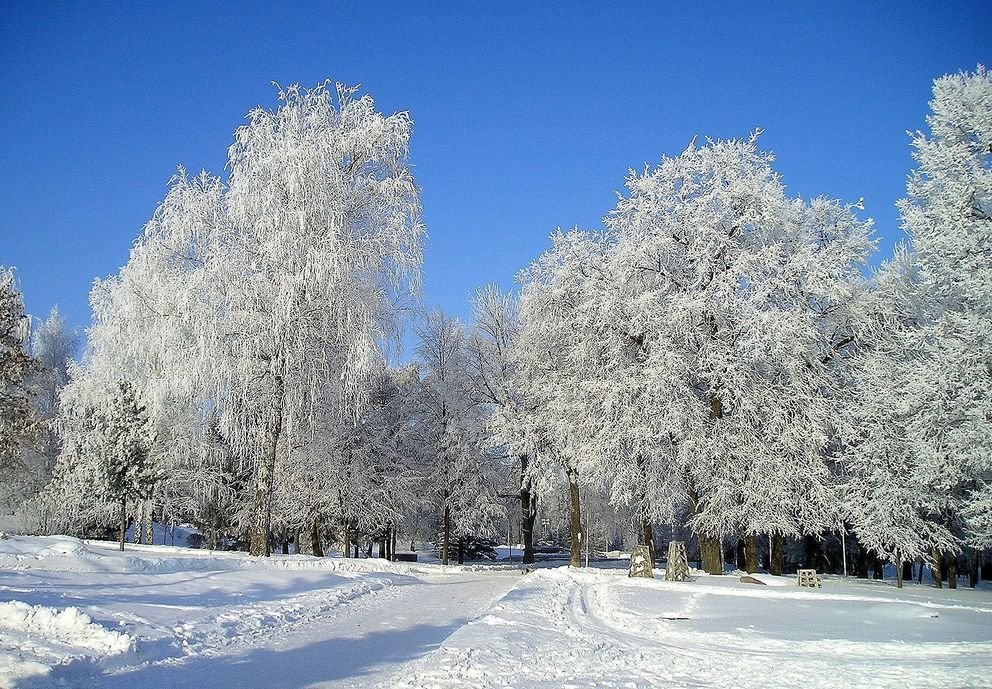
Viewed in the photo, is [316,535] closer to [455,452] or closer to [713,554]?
[455,452]

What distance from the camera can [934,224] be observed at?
2064 cm

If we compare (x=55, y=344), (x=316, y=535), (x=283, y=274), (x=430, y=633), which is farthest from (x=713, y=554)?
(x=55, y=344)

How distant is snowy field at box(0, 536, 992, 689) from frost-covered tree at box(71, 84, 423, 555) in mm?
6220

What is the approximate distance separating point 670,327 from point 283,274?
1216 centimetres

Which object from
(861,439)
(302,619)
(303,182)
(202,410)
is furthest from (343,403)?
(861,439)

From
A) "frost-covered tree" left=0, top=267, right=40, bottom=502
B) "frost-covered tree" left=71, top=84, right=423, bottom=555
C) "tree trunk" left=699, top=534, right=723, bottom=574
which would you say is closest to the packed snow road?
"frost-covered tree" left=0, top=267, right=40, bottom=502

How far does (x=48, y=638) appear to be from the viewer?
8336 millimetres

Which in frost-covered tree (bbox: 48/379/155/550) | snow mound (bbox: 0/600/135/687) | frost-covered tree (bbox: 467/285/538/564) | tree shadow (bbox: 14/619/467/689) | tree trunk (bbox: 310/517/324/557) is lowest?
tree trunk (bbox: 310/517/324/557)

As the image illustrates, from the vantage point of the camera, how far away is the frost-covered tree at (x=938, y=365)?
19.2 meters

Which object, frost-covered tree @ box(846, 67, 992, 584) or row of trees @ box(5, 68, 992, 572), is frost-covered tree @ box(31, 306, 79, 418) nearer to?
row of trees @ box(5, 68, 992, 572)

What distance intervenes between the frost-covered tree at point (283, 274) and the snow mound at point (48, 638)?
14.1 meters

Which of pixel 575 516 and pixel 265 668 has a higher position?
pixel 575 516

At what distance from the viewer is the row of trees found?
2089 cm

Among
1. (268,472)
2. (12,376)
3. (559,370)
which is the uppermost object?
(559,370)
